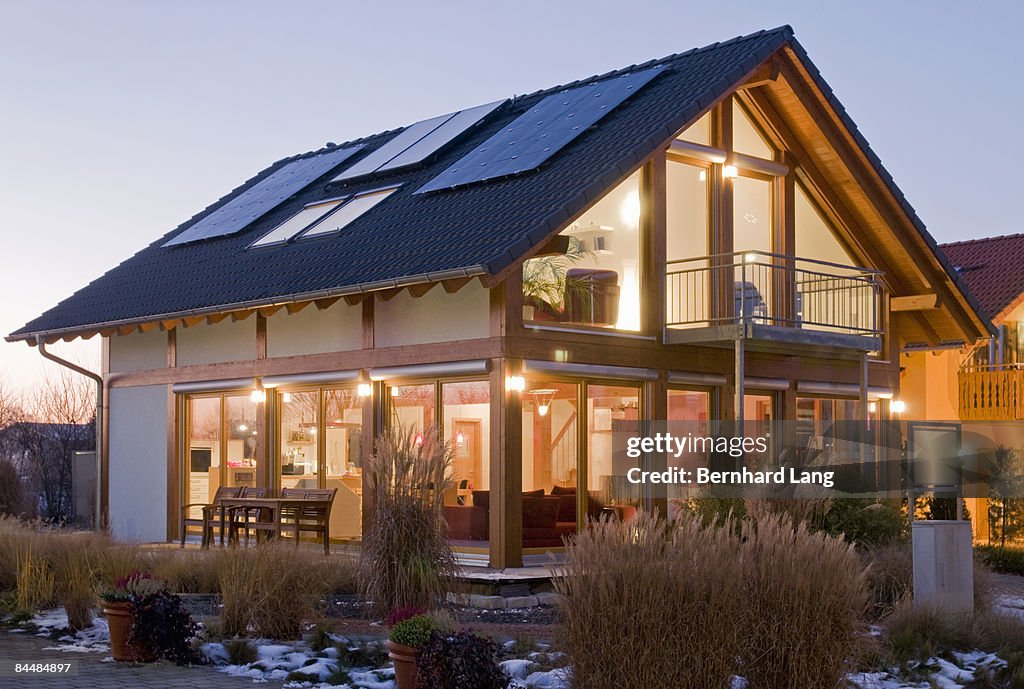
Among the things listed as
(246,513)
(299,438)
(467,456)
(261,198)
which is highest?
(261,198)

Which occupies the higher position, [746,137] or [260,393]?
[746,137]

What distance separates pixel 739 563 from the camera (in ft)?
24.2

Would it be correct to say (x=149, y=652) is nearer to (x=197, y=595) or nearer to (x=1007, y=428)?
(x=197, y=595)

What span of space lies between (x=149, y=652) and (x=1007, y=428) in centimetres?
1900

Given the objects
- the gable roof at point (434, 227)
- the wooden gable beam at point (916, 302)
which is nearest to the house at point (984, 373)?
the wooden gable beam at point (916, 302)

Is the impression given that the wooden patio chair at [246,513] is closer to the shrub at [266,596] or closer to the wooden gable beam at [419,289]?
the wooden gable beam at [419,289]

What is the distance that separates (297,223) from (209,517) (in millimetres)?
4109

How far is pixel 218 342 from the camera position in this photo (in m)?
17.9

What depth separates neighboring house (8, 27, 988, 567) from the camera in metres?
14.2

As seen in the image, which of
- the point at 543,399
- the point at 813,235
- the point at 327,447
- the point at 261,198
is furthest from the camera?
the point at 261,198

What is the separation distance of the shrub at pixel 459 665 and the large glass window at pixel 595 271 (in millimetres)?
6659

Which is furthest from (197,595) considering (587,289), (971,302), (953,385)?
(953,385)

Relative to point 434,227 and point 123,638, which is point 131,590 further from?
point 434,227

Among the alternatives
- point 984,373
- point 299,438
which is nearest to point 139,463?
point 299,438
